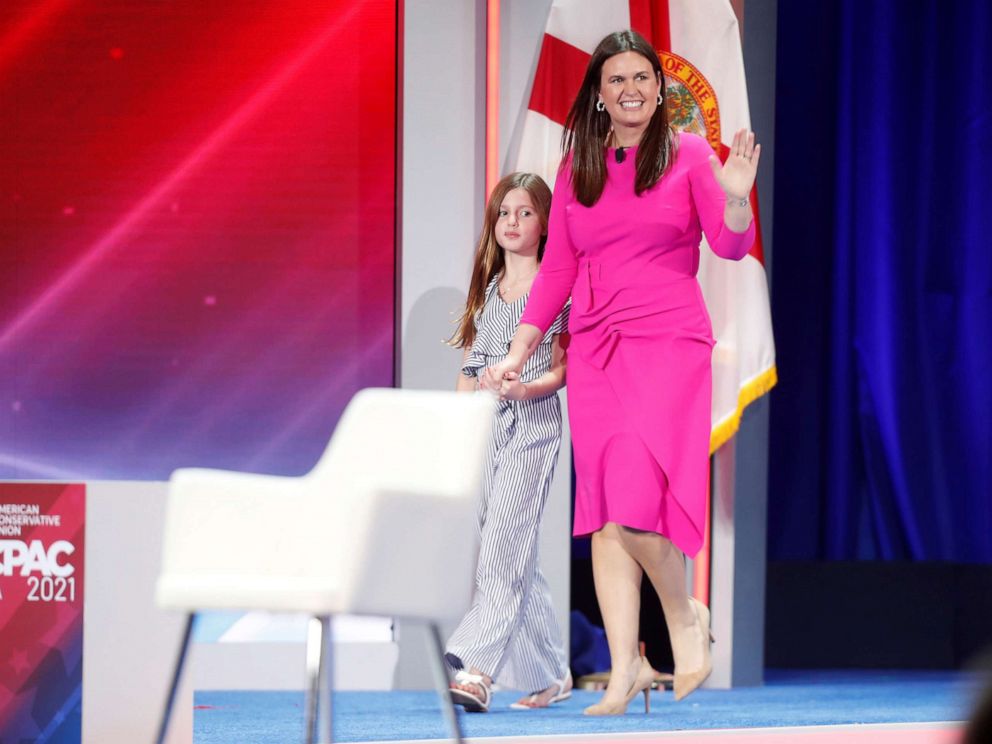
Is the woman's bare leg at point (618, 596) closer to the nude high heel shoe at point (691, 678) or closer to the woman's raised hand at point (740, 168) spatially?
the nude high heel shoe at point (691, 678)

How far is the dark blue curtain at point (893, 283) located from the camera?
5.50 meters

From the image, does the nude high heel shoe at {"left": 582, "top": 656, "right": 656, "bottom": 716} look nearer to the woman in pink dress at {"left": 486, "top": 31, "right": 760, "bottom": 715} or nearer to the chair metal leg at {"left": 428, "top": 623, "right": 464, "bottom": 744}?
the woman in pink dress at {"left": 486, "top": 31, "right": 760, "bottom": 715}

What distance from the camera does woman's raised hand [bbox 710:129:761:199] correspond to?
3408 mm

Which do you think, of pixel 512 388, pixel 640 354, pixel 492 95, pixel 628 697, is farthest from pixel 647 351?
pixel 492 95

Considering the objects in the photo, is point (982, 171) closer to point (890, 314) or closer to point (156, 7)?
point (890, 314)

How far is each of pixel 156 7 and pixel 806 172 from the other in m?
2.58

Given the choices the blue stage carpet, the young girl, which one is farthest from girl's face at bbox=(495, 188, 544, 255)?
the blue stage carpet

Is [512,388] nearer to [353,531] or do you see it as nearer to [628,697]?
[628,697]

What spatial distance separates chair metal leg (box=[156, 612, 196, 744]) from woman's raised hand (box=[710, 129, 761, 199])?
1720mm

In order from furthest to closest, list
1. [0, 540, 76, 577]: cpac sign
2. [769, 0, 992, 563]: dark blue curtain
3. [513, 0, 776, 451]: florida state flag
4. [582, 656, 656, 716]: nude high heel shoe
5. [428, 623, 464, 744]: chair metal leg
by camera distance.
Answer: [769, 0, 992, 563]: dark blue curtain < [513, 0, 776, 451]: florida state flag < [582, 656, 656, 716]: nude high heel shoe < [0, 540, 76, 577]: cpac sign < [428, 623, 464, 744]: chair metal leg

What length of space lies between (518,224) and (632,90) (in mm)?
719

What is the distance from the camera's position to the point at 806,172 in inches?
224

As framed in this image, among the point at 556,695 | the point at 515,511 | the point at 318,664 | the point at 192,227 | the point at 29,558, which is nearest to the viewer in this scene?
the point at 318,664

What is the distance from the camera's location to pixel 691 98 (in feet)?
15.9
